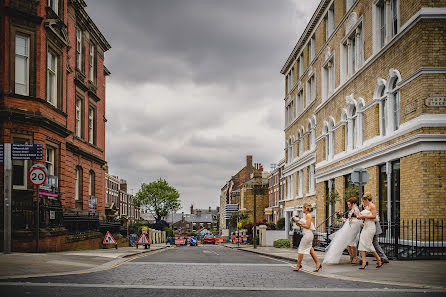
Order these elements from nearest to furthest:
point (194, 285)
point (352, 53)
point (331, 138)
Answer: point (194, 285)
point (352, 53)
point (331, 138)

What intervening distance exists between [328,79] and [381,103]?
9950 mm

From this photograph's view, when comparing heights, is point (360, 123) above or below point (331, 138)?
above

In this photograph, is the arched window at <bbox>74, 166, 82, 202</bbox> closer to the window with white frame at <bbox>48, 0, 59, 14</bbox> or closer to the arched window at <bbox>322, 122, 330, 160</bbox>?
the window with white frame at <bbox>48, 0, 59, 14</bbox>

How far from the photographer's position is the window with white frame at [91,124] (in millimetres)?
33812

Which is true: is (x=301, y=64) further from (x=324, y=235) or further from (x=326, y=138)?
(x=324, y=235)

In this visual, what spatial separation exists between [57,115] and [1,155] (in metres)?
6.43

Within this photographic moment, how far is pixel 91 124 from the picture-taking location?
34.3 m

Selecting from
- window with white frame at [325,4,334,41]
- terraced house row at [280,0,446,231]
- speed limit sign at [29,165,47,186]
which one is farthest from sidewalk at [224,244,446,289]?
window with white frame at [325,4,334,41]

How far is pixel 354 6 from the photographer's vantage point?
79.8ft

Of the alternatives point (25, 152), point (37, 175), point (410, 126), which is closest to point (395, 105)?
point (410, 126)

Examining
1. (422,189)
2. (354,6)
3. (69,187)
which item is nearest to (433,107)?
(422,189)

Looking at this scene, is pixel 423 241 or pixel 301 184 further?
pixel 301 184

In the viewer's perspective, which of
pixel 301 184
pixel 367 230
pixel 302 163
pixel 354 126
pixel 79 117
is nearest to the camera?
pixel 367 230

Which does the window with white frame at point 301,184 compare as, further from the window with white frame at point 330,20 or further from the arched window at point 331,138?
the window with white frame at point 330,20
